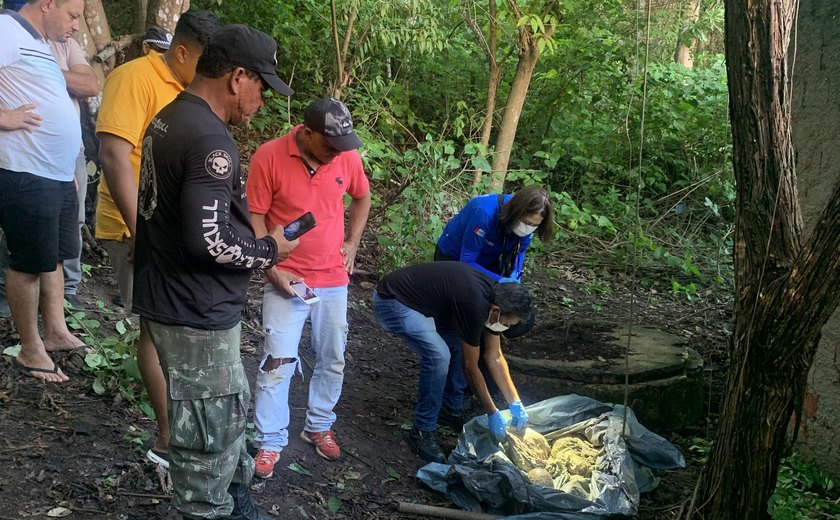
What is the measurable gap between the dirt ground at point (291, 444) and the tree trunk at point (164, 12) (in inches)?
72.6

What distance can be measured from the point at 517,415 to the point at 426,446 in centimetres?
53

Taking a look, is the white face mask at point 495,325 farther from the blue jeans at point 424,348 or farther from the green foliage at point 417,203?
the green foliage at point 417,203

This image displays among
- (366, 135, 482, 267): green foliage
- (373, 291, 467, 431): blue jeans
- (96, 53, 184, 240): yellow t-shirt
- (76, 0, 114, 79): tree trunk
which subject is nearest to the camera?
(96, 53, 184, 240): yellow t-shirt

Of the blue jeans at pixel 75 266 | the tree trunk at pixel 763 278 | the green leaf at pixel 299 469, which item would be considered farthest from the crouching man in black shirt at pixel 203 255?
the blue jeans at pixel 75 266

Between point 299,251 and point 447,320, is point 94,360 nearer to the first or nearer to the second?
point 299,251

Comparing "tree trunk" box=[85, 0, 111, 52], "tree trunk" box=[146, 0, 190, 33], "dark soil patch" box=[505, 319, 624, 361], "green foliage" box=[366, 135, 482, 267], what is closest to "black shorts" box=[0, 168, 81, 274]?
"tree trunk" box=[146, 0, 190, 33]

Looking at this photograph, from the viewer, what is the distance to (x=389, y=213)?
22.4ft

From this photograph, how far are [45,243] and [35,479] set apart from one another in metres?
1.05

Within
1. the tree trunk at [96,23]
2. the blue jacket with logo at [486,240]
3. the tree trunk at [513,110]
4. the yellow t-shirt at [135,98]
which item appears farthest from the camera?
the tree trunk at [513,110]

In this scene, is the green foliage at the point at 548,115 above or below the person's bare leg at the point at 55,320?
above

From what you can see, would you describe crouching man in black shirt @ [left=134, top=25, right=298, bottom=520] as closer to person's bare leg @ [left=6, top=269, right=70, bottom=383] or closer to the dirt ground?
the dirt ground

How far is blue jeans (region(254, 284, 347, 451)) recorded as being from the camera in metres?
3.38

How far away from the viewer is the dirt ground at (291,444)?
293cm

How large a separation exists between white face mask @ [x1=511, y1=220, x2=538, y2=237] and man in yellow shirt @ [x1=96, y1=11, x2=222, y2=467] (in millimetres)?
1913
